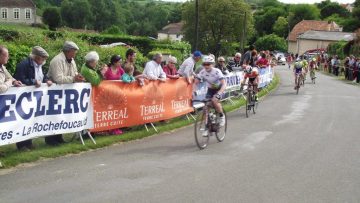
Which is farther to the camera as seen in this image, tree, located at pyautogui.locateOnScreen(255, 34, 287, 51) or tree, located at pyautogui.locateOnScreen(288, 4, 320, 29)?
tree, located at pyautogui.locateOnScreen(288, 4, 320, 29)

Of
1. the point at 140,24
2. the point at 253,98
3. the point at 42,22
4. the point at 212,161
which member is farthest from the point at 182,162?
the point at 140,24

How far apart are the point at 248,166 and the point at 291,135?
160 inches

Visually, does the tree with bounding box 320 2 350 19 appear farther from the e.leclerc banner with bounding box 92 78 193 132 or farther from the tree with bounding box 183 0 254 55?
the e.leclerc banner with bounding box 92 78 193 132

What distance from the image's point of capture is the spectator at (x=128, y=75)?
454 inches

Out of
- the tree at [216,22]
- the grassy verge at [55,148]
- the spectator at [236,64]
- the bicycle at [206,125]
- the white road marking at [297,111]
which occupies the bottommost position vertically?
the white road marking at [297,111]

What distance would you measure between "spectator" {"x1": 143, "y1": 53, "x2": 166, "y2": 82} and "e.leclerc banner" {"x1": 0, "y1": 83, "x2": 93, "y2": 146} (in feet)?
8.71

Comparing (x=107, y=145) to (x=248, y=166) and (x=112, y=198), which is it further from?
(x=112, y=198)

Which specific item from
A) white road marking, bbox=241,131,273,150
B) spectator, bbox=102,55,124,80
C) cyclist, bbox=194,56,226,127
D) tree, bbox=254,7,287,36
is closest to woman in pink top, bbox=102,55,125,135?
spectator, bbox=102,55,124,80

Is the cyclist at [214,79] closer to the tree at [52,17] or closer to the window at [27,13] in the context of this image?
the tree at [52,17]

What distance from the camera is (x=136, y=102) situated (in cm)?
1188

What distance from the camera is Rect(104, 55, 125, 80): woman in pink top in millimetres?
11641

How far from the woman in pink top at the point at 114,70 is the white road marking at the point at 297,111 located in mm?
5311

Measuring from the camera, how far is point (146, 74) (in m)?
12.8

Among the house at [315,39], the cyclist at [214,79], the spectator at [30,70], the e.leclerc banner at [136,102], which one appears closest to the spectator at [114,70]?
the e.leclerc banner at [136,102]
